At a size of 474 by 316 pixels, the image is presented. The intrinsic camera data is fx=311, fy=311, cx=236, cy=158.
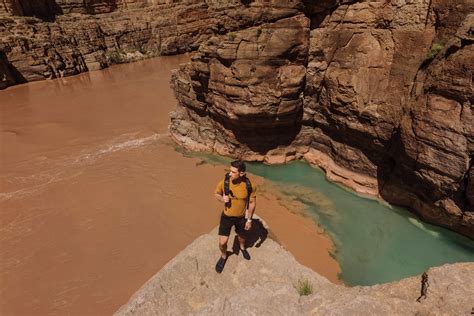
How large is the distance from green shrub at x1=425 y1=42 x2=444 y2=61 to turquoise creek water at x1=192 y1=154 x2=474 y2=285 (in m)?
3.45

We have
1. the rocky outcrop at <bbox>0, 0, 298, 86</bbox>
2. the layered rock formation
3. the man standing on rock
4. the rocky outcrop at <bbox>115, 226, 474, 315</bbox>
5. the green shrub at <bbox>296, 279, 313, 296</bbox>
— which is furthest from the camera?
the rocky outcrop at <bbox>0, 0, 298, 86</bbox>

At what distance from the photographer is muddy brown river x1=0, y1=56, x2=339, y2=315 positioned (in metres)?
5.55

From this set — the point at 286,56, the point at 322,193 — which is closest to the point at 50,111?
the point at 286,56

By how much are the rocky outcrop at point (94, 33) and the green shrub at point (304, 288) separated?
647 inches

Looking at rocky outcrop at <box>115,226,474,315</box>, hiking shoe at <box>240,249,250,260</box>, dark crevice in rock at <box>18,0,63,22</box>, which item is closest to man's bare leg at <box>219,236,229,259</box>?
rocky outcrop at <box>115,226,474,315</box>

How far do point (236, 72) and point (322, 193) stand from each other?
3857mm

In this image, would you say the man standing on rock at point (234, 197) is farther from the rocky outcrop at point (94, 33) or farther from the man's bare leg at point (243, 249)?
the rocky outcrop at point (94, 33)

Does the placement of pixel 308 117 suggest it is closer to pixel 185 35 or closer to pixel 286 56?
pixel 286 56

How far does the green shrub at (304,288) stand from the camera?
3.80 metres

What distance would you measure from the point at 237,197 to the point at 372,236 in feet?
13.1

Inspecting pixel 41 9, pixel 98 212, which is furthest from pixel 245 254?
pixel 41 9

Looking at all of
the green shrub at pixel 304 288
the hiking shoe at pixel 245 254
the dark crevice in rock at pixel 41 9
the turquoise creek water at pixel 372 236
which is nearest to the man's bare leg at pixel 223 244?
the hiking shoe at pixel 245 254

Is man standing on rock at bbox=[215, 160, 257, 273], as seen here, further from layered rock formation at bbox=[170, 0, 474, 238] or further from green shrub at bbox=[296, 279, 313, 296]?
layered rock formation at bbox=[170, 0, 474, 238]

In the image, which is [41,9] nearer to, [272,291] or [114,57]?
[114,57]
